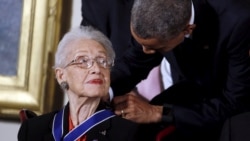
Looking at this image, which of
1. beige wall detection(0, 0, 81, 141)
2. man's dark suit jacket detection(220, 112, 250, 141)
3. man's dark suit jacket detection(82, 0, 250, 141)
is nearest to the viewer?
man's dark suit jacket detection(220, 112, 250, 141)

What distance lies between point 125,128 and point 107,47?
21cm

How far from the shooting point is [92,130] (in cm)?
131

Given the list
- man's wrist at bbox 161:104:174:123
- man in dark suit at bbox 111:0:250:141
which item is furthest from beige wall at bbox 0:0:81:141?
man's wrist at bbox 161:104:174:123

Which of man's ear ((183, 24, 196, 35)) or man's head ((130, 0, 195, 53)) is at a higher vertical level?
man's head ((130, 0, 195, 53))

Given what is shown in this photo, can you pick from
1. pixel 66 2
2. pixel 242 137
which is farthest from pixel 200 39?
pixel 66 2

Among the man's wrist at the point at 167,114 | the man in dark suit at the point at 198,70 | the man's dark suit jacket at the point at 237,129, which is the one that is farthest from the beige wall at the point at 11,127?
the man's dark suit jacket at the point at 237,129

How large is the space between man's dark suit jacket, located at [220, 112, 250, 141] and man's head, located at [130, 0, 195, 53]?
268mm

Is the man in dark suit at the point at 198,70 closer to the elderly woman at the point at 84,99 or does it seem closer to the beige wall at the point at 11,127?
the elderly woman at the point at 84,99

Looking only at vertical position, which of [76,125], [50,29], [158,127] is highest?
[50,29]

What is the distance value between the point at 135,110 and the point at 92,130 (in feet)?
0.61

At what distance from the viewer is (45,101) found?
198 centimetres

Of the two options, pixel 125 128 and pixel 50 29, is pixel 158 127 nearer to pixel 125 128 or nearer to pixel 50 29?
pixel 125 128

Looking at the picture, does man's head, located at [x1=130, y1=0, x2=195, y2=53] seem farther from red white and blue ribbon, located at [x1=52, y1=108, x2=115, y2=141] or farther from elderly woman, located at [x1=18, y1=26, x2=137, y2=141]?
red white and blue ribbon, located at [x1=52, y1=108, x2=115, y2=141]

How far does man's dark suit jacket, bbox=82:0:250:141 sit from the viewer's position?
5.01ft
